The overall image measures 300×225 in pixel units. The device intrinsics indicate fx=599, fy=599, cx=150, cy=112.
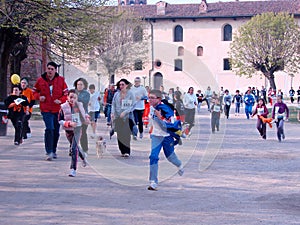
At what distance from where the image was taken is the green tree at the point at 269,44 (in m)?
59.1

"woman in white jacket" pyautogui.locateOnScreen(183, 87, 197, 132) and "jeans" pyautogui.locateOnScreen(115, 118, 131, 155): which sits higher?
"woman in white jacket" pyautogui.locateOnScreen(183, 87, 197, 132)

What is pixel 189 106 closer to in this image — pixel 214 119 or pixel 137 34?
pixel 214 119

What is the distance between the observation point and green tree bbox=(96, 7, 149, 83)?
26.3 metres

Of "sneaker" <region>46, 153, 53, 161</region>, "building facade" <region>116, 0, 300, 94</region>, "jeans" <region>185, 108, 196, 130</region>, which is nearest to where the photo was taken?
"sneaker" <region>46, 153, 53, 161</region>

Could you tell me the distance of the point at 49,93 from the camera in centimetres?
1194

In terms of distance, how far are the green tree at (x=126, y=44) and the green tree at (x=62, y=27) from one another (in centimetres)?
127

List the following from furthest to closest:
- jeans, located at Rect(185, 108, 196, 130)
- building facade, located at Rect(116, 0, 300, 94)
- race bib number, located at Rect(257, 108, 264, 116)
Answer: building facade, located at Rect(116, 0, 300, 94) < jeans, located at Rect(185, 108, 196, 130) < race bib number, located at Rect(257, 108, 264, 116)

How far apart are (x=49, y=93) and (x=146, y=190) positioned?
3.87 meters

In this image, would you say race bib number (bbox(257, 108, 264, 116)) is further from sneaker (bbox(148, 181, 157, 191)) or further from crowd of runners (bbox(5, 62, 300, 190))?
sneaker (bbox(148, 181, 157, 191))

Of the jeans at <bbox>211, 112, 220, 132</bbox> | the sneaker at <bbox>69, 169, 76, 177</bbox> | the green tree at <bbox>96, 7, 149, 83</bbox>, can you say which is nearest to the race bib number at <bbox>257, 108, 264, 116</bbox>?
the jeans at <bbox>211, 112, 220, 132</bbox>

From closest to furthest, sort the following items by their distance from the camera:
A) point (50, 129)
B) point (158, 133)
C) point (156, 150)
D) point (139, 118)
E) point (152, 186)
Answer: point (152, 186), point (156, 150), point (158, 133), point (50, 129), point (139, 118)

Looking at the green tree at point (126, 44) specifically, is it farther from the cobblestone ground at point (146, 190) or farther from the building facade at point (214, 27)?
the building facade at point (214, 27)

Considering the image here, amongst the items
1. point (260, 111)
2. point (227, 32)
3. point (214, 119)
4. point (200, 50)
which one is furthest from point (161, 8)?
point (260, 111)

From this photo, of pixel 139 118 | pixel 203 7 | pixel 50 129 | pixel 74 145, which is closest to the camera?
pixel 74 145
